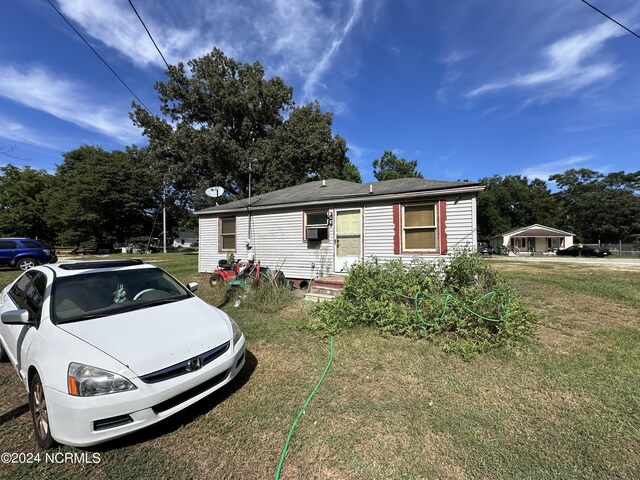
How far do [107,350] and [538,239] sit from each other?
47833mm

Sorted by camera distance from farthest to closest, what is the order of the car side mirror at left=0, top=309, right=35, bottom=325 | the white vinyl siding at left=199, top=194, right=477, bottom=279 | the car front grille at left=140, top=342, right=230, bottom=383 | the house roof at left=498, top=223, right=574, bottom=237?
the house roof at left=498, top=223, right=574, bottom=237 → the white vinyl siding at left=199, top=194, right=477, bottom=279 → the car side mirror at left=0, top=309, right=35, bottom=325 → the car front grille at left=140, top=342, right=230, bottom=383

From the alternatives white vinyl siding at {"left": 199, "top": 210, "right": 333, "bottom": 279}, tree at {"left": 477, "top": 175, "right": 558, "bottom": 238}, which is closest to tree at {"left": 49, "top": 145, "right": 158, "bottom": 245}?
white vinyl siding at {"left": 199, "top": 210, "right": 333, "bottom": 279}

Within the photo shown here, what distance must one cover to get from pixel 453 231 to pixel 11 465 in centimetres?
746

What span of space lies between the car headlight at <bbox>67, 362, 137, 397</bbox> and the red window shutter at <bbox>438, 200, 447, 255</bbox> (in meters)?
6.58

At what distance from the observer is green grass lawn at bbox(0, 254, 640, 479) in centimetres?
197

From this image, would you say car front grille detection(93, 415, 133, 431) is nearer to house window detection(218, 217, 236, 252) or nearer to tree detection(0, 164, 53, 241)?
house window detection(218, 217, 236, 252)

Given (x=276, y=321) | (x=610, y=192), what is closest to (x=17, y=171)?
(x=276, y=321)

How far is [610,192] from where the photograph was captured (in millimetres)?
42656

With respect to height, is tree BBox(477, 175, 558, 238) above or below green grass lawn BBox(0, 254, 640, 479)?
above

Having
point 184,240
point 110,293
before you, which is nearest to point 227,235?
point 110,293

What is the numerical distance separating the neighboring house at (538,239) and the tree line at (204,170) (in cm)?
977

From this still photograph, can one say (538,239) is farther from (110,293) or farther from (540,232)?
(110,293)

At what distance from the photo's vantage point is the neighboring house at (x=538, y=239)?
37.1 meters

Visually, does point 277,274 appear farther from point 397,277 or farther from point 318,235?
point 397,277
